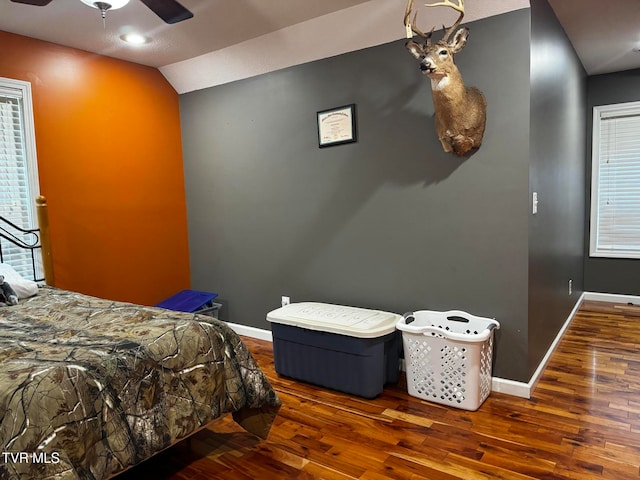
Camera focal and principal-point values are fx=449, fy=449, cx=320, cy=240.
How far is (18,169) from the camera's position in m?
3.24

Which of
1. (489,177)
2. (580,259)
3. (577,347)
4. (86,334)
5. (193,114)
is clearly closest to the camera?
(86,334)

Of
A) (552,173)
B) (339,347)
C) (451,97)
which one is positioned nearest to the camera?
(451,97)

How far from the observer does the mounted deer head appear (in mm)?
2465

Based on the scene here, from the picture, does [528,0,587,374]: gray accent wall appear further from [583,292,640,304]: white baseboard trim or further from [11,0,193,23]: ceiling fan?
[11,0,193,23]: ceiling fan

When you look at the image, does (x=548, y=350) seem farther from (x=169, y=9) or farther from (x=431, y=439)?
(x=169, y=9)

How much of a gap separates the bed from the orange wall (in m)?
1.17

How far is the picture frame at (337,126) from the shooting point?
3.23 metres

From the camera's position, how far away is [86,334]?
2018 millimetres

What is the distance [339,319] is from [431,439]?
927 mm

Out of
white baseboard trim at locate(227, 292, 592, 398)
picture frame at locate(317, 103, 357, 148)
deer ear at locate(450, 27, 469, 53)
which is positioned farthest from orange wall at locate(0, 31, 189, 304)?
deer ear at locate(450, 27, 469, 53)

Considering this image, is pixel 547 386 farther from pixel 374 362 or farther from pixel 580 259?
pixel 580 259

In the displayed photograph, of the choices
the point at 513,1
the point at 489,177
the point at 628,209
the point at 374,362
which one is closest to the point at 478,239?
the point at 489,177

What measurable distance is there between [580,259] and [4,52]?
5472mm

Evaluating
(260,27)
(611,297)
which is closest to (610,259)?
(611,297)
